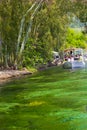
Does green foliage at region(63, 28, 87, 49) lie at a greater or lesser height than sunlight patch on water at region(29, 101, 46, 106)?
greater

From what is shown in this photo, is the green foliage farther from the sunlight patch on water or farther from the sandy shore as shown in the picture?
the sunlight patch on water

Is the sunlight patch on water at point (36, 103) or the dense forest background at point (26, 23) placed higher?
the dense forest background at point (26, 23)

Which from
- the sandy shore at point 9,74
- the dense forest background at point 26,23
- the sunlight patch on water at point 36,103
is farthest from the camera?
the dense forest background at point 26,23

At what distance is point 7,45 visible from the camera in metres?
55.8

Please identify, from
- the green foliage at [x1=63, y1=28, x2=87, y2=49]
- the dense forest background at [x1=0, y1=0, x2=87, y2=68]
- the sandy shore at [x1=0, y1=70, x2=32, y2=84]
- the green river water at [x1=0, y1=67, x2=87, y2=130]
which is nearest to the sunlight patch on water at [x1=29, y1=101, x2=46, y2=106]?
the green river water at [x1=0, y1=67, x2=87, y2=130]

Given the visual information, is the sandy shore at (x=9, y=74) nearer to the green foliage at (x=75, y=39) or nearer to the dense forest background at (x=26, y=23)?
the dense forest background at (x=26, y=23)

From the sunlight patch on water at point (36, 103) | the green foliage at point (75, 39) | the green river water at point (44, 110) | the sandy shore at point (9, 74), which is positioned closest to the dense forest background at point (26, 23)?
the sandy shore at point (9, 74)

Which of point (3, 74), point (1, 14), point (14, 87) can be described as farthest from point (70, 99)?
point (1, 14)

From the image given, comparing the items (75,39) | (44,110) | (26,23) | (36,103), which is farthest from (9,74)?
(75,39)

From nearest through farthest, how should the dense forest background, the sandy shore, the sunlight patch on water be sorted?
the sunlight patch on water
the sandy shore
the dense forest background

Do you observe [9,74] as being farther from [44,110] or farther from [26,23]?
[44,110]

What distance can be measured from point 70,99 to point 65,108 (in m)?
3.67

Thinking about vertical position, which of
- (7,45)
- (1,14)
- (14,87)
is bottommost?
(14,87)

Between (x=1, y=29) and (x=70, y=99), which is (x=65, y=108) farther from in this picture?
(x=1, y=29)
